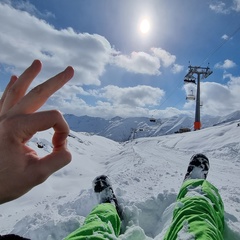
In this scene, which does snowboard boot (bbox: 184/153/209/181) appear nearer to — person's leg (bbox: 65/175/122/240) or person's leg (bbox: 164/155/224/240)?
person's leg (bbox: 164/155/224/240)

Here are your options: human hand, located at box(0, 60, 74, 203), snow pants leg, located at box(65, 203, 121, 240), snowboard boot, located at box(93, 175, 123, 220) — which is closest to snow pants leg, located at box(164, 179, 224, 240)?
snow pants leg, located at box(65, 203, 121, 240)

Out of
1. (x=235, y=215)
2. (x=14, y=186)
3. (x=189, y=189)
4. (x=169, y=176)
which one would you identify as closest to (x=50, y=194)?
(x=169, y=176)

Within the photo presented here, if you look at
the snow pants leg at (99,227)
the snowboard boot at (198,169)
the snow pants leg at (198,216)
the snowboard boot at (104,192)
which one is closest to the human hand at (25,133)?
the snow pants leg at (99,227)

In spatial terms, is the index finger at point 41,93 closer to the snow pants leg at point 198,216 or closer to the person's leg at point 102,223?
the person's leg at point 102,223

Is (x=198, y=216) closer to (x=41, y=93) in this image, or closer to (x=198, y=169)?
(x=41, y=93)

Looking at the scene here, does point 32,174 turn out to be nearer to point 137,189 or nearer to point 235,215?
point 235,215
